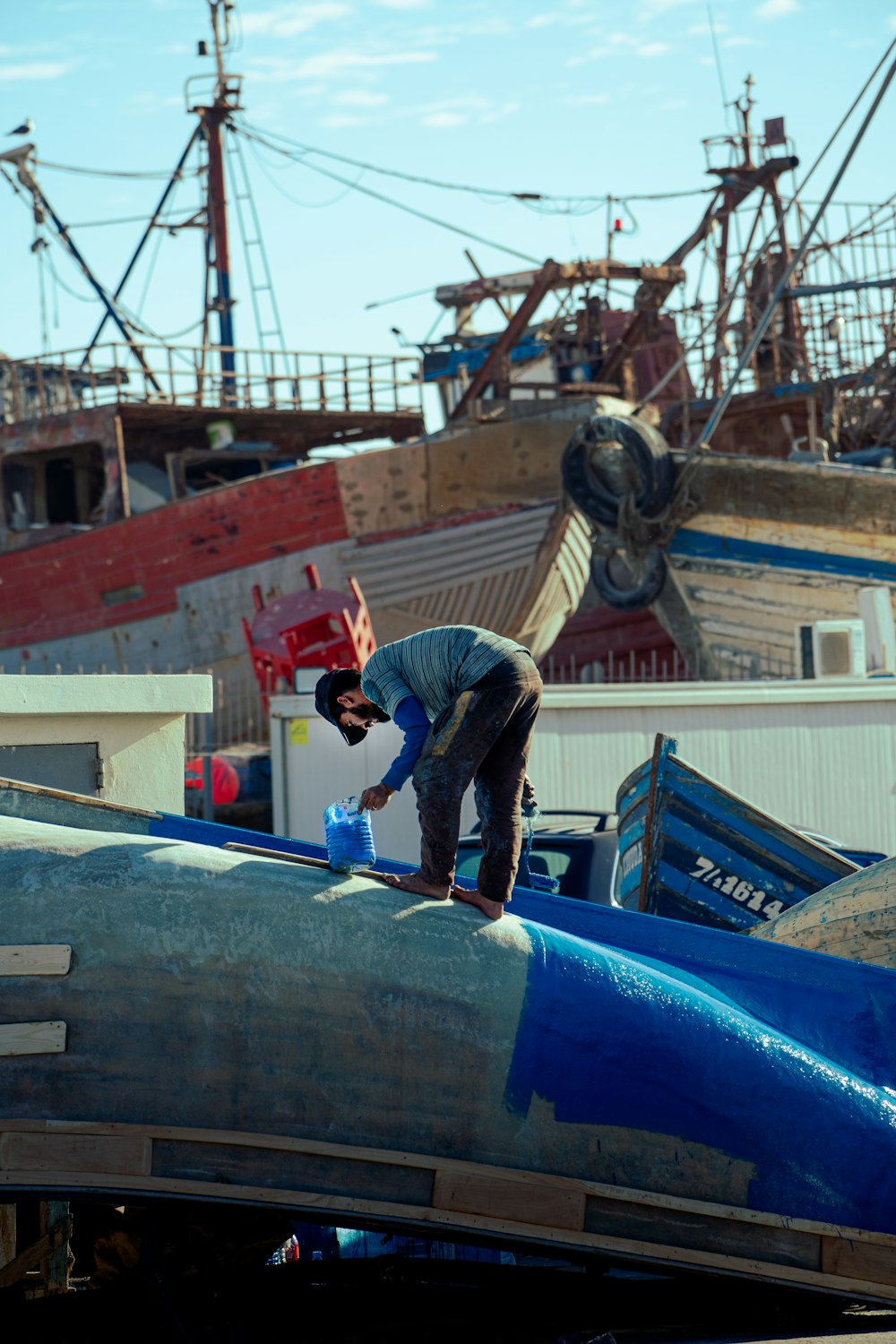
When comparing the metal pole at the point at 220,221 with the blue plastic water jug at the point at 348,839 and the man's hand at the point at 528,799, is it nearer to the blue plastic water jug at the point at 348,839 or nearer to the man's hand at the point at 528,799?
the man's hand at the point at 528,799

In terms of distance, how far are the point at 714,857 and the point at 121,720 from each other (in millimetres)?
3502

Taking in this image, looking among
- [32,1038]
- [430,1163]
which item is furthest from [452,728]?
[32,1038]

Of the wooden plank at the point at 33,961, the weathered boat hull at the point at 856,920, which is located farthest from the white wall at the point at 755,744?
the wooden plank at the point at 33,961

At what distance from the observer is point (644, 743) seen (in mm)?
11492

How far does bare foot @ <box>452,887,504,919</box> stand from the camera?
521 cm

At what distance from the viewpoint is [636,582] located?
17266mm

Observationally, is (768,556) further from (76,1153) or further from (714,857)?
(76,1153)

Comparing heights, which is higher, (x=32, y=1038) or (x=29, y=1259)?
(x=32, y=1038)

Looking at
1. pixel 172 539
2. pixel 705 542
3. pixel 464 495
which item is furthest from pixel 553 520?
pixel 172 539

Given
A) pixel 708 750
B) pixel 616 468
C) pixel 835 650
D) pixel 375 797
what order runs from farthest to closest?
pixel 616 468, pixel 835 650, pixel 708 750, pixel 375 797

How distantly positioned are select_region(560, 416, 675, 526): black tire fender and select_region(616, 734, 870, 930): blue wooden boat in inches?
334

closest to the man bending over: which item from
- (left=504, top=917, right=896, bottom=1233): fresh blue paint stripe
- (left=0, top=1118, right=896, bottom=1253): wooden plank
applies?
(left=504, top=917, right=896, bottom=1233): fresh blue paint stripe

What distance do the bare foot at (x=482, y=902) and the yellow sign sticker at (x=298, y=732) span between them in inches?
266

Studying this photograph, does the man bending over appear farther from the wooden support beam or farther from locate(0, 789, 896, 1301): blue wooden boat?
the wooden support beam
